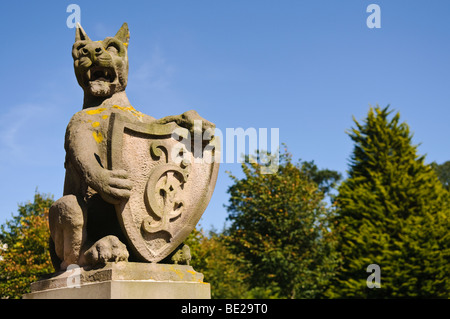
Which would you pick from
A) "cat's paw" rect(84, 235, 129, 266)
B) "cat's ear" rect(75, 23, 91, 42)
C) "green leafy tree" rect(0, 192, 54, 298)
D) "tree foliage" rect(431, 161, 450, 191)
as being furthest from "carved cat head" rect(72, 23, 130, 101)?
"tree foliage" rect(431, 161, 450, 191)

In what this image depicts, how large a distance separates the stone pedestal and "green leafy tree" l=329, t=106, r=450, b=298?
14353 millimetres

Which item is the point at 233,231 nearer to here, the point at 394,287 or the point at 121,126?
the point at 394,287

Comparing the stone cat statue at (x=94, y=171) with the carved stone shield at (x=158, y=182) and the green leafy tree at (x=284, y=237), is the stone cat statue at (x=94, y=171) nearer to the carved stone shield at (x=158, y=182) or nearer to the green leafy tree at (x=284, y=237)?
the carved stone shield at (x=158, y=182)

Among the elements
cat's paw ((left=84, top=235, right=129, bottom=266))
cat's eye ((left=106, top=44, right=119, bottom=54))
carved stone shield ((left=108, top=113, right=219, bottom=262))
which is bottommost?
cat's paw ((left=84, top=235, right=129, bottom=266))

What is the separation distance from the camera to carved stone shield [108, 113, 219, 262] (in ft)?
14.9

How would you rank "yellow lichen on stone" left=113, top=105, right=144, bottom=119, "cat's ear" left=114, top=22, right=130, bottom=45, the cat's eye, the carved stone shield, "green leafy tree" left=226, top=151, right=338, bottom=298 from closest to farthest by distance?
the carved stone shield → "yellow lichen on stone" left=113, top=105, right=144, bottom=119 → the cat's eye → "cat's ear" left=114, top=22, right=130, bottom=45 → "green leafy tree" left=226, top=151, right=338, bottom=298

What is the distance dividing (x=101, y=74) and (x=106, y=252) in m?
2.11

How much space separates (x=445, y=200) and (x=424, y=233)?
13.0ft

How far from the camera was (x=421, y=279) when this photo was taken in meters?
17.4

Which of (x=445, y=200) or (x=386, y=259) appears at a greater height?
(x=445, y=200)

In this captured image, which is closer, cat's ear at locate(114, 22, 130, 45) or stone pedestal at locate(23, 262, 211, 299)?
stone pedestal at locate(23, 262, 211, 299)

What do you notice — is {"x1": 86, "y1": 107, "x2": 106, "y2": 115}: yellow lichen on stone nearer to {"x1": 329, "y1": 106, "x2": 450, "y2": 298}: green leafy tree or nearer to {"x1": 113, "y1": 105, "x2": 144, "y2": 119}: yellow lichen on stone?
{"x1": 113, "y1": 105, "x2": 144, "y2": 119}: yellow lichen on stone

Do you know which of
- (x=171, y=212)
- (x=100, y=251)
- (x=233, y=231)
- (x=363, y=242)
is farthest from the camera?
(x=233, y=231)
